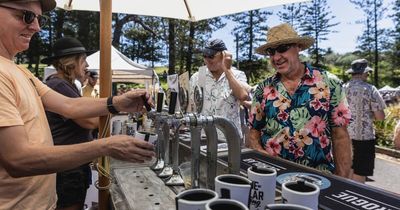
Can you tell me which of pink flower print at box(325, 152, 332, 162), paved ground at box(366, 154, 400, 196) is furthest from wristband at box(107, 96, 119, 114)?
paved ground at box(366, 154, 400, 196)

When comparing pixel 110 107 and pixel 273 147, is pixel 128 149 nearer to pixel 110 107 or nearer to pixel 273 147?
pixel 110 107

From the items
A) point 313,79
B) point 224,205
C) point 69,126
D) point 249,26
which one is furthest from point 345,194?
point 249,26

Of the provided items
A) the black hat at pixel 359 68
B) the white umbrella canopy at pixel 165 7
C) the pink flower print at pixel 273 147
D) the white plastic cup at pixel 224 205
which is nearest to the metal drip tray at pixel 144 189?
the white plastic cup at pixel 224 205

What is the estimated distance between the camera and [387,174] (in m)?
5.95

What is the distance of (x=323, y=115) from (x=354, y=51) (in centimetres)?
4137

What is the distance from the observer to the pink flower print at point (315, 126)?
2104 mm

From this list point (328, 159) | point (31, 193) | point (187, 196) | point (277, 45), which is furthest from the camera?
point (277, 45)

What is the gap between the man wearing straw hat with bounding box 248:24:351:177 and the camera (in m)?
2.11

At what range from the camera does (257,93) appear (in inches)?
95.1

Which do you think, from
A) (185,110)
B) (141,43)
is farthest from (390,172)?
(141,43)

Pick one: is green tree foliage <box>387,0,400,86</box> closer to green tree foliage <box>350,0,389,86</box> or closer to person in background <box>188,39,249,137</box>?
green tree foliage <box>350,0,389,86</box>

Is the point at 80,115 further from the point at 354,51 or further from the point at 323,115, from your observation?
the point at 354,51

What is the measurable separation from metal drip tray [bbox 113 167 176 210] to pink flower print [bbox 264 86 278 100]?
96 centimetres

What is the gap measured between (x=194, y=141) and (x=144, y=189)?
47 cm
